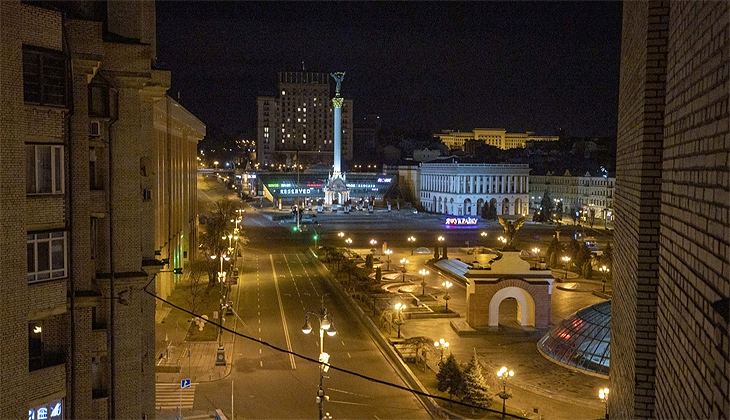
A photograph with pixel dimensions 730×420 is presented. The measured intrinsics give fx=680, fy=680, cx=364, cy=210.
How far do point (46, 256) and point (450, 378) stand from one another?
638 inches

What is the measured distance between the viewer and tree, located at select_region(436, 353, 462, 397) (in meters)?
24.3

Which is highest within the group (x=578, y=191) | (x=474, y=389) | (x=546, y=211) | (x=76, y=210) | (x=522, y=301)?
(x=76, y=210)

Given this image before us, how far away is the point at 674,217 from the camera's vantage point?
6230 mm

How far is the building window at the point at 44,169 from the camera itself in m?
11.8

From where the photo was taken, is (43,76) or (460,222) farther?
(460,222)

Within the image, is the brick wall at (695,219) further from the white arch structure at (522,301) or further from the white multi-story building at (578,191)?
the white multi-story building at (578,191)

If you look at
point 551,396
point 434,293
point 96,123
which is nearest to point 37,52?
point 96,123

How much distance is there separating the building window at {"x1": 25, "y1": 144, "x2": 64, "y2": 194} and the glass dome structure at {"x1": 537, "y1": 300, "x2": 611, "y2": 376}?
77.8 feet

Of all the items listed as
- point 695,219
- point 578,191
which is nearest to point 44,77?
point 695,219

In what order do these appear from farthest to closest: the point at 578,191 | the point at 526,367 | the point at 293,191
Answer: the point at 293,191 < the point at 578,191 < the point at 526,367

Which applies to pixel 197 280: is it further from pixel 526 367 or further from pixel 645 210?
pixel 645 210

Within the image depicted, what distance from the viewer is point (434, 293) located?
48.1 m

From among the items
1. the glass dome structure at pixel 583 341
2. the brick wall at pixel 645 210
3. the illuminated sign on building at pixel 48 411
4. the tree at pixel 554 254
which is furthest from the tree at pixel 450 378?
the tree at pixel 554 254

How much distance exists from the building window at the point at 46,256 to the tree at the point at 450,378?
Answer: 50.8 ft
